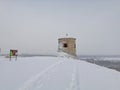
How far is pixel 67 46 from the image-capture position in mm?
28047

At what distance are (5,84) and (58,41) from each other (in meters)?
23.5

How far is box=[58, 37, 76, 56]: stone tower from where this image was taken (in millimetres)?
28047

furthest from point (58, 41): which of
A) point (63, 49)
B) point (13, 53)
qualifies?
point (13, 53)

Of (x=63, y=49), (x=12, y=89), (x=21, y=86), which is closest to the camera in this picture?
(x=12, y=89)

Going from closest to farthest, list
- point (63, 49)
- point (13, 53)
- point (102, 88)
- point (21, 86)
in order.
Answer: point (21, 86), point (102, 88), point (13, 53), point (63, 49)

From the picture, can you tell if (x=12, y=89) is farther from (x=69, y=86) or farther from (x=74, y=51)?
(x=74, y=51)

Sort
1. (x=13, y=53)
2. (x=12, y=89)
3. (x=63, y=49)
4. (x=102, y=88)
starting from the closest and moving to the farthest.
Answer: (x=12, y=89), (x=102, y=88), (x=13, y=53), (x=63, y=49)

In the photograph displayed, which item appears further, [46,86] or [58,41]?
[58,41]

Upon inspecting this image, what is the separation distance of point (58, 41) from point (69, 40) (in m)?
1.72

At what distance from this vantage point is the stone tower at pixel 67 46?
92.0 feet

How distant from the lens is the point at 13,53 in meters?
16.5

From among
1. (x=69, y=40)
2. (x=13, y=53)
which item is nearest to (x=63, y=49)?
(x=69, y=40)

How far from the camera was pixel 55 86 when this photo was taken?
5746mm

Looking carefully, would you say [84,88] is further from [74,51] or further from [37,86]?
[74,51]
